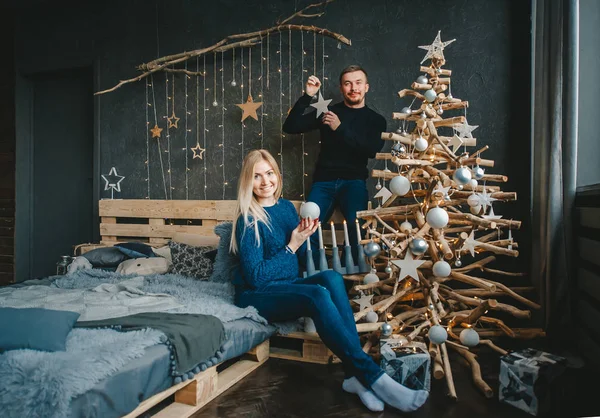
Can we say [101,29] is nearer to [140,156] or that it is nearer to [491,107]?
[140,156]

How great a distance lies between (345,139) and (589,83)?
1504 mm

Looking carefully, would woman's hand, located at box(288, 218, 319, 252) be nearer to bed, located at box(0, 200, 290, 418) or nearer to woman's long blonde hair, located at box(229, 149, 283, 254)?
woman's long blonde hair, located at box(229, 149, 283, 254)

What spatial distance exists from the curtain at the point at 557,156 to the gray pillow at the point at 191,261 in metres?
2.21

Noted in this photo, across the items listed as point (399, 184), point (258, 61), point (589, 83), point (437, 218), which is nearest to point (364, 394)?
point (437, 218)

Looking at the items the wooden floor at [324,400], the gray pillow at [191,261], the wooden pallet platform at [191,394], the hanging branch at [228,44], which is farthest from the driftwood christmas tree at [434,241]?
the hanging branch at [228,44]

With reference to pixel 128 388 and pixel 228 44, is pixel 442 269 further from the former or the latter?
pixel 228 44

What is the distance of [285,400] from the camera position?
6.91ft

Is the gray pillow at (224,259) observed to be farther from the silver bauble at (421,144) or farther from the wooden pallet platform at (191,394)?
the silver bauble at (421,144)

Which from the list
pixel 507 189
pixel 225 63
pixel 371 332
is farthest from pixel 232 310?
pixel 225 63

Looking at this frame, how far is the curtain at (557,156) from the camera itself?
2.43 m

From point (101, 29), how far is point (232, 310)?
12.2ft

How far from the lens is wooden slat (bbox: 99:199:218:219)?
3.95 metres

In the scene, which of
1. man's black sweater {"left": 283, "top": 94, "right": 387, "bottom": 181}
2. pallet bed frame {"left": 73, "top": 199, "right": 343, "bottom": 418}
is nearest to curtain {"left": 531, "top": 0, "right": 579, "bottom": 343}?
man's black sweater {"left": 283, "top": 94, "right": 387, "bottom": 181}

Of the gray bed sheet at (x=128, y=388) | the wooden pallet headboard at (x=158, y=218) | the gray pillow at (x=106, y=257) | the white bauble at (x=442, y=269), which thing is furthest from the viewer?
the wooden pallet headboard at (x=158, y=218)
